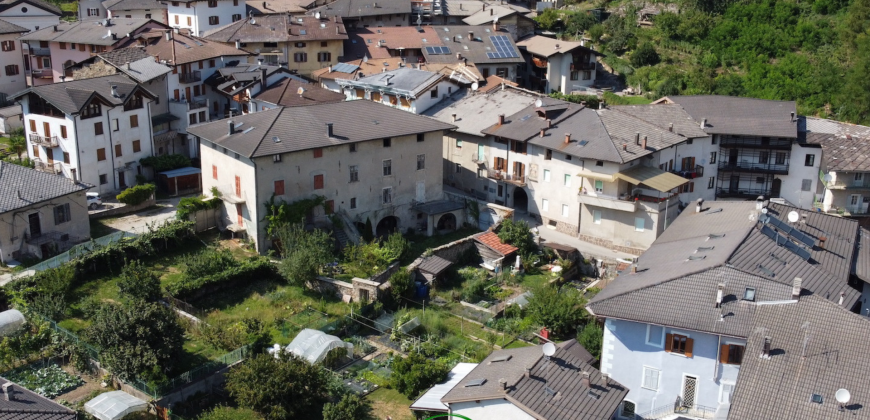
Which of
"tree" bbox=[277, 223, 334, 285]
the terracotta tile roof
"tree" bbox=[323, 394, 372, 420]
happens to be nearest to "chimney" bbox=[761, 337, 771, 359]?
"tree" bbox=[323, 394, 372, 420]

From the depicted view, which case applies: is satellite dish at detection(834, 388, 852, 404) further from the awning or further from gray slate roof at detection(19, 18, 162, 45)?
gray slate roof at detection(19, 18, 162, 45)

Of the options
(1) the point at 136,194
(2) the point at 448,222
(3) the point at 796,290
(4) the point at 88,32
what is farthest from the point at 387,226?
(4) the point at 88,32

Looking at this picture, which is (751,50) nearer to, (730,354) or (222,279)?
(730,354)

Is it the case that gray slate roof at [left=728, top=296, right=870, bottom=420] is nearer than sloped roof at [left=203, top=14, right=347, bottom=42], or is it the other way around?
gray slate roof at [left=728, top=296, right=870, bottom=420]

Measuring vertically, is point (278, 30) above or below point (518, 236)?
above

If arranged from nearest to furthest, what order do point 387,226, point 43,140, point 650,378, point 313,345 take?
point 650,378, point 313,345, point 43,140, point 387,226

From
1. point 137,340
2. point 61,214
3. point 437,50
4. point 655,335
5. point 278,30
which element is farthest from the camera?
point 437,50

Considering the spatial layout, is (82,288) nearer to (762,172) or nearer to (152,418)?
(152,418)

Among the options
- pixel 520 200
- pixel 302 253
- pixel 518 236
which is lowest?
pixel 520 200
